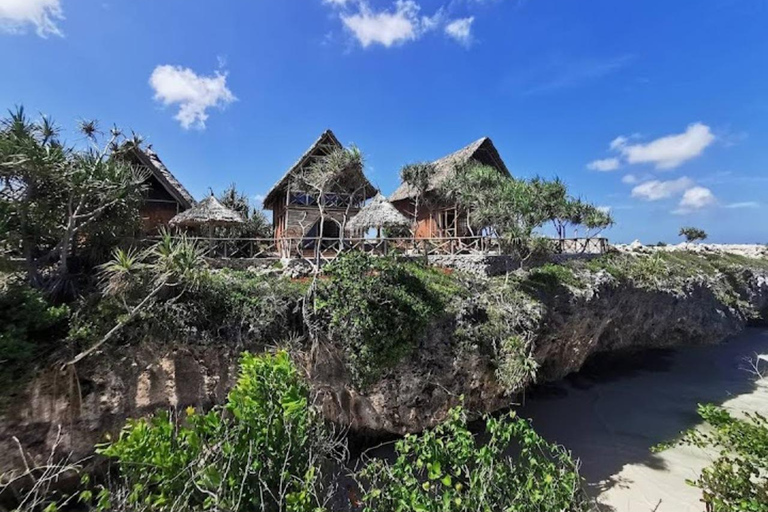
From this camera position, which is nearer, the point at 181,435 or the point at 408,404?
the point at 181,435

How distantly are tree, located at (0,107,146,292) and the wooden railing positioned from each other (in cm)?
363

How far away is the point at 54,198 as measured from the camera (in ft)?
33.5

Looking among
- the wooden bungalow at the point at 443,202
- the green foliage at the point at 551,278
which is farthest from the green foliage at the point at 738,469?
the wooden bungalow at the point at 443,202

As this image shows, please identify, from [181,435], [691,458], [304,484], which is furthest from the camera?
[691,458]

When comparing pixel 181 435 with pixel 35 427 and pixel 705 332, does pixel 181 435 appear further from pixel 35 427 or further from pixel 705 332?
pixel 705 332

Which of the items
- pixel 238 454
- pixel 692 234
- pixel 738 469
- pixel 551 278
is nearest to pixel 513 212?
pixel 551 278

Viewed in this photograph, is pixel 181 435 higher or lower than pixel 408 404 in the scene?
higher

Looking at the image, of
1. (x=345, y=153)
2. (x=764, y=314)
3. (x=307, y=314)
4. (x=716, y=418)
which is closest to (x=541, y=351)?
(x=716, y=418)

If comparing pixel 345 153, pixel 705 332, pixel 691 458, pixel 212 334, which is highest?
pixel 345 153

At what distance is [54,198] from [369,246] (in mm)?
12028

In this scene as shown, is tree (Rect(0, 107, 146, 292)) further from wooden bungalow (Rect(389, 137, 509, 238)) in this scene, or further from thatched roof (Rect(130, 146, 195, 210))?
wooden bungalow (Rect(389, 137, 509, 238))

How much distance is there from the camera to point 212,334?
34.4 feet

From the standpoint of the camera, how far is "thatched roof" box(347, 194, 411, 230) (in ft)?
53.2

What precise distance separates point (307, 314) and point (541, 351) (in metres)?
10.4
